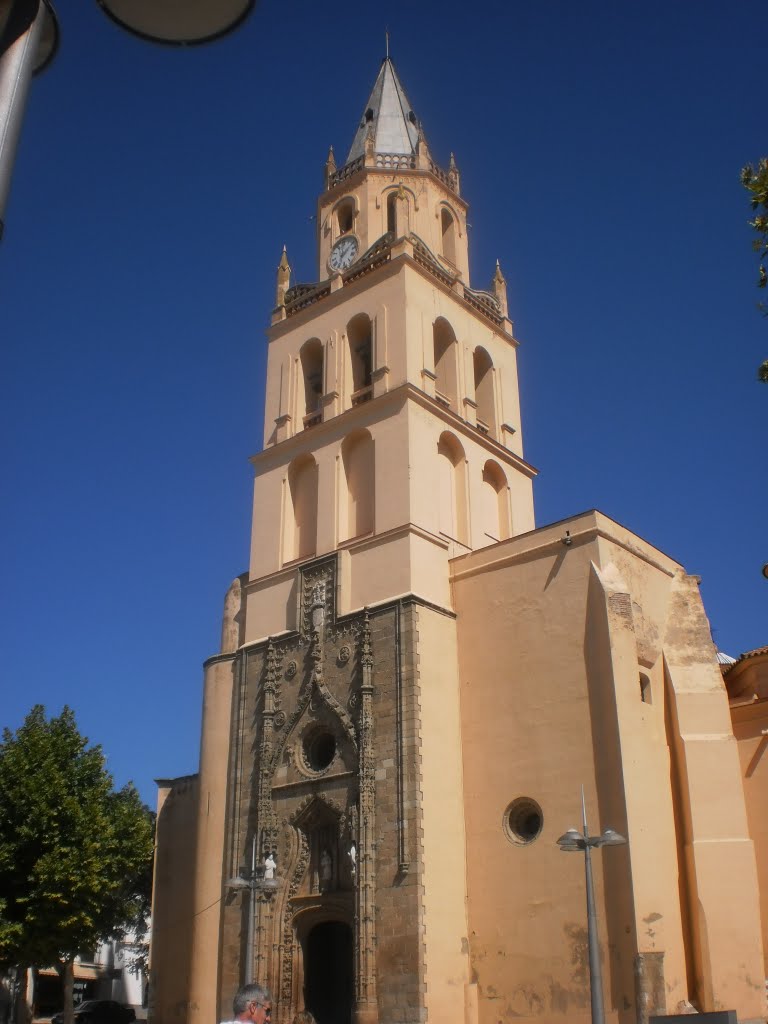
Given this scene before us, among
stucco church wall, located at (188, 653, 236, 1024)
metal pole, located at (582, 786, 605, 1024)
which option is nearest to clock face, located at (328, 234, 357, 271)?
stucco church wall, located at (188, 653, 236, 1024)

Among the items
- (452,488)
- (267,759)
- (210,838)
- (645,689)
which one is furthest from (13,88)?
(452,488)

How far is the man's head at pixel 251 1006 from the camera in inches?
233

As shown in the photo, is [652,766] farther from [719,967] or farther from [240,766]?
[240,766]

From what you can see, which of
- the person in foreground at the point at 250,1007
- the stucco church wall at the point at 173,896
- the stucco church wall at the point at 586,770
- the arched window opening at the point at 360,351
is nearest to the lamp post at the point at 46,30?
the person in foreground at the point at 250,1007

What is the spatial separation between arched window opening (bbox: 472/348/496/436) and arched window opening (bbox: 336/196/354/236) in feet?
20.2

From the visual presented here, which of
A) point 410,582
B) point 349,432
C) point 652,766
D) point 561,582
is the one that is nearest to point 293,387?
point 349,432

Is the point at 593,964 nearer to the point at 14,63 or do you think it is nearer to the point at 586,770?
the point at 586,770

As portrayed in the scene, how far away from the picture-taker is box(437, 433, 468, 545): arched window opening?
89.4ft

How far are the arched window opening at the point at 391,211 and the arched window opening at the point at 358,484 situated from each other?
7982mm

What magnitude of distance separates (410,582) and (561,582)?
3470 mm

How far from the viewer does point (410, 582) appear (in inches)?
958

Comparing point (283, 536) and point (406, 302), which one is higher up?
point (406, 302)

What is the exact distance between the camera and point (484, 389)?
102 feet

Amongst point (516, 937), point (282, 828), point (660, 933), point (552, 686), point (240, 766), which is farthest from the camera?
point (240, 766)
